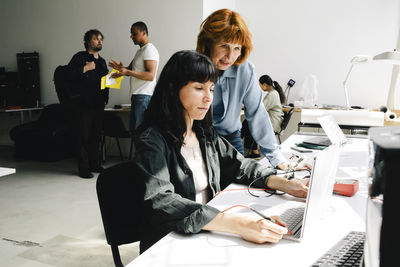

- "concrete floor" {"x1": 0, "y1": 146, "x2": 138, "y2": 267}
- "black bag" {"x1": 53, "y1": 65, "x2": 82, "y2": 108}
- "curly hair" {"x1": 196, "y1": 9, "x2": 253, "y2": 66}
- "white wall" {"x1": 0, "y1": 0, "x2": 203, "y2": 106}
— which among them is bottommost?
"concrete floor" {"x1": 0, "y1": 146, "x2": 138, "y2": 267}

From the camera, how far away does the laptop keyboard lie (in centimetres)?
89

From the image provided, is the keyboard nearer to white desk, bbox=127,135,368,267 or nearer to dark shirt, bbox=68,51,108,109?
white desk, bbox=127,135,368,267

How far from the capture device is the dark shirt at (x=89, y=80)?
11.9 feet

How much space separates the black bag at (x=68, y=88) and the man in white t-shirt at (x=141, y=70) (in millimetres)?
484

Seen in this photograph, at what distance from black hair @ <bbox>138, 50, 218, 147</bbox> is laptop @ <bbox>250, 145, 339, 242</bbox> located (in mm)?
395

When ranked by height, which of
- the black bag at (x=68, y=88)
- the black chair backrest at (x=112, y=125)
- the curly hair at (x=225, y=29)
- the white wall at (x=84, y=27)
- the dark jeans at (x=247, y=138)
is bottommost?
the dark jeans at (x=247, y=138)

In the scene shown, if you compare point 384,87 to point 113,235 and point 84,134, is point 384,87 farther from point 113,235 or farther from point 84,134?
point 113,235

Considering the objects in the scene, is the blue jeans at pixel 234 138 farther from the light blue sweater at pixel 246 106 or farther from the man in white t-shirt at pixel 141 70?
the man in white t-shirt at pixel 141 70

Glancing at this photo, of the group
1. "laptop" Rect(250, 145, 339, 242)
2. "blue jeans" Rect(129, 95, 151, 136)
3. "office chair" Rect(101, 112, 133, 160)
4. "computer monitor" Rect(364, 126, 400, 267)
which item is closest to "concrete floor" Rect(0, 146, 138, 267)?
"office chair" Rect(101, 112, 133, 160)

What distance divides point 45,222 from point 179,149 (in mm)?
1908

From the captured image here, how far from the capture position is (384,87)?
188 inches

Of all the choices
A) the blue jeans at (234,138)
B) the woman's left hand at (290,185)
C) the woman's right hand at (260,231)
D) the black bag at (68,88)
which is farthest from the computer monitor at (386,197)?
the black bag at (68,88)

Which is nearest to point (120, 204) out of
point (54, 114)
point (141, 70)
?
point (141, 70)

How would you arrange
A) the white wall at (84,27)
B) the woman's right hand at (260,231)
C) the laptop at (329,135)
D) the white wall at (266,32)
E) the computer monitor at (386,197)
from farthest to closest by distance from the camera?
the white wall at (266,32) < the white wall at (84,27) < the laptop at (329,135) < the woman's right hand at (260,231) < the computer monitor at (386,197)
